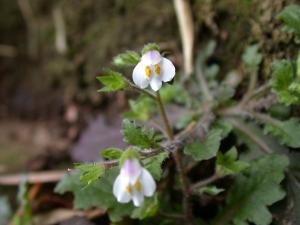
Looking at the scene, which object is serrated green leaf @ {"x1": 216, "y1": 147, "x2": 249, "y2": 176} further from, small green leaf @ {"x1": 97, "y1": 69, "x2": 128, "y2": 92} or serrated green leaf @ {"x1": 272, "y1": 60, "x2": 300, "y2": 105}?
small green leaf @ {"x1": 97, "y1": 69, "x2": 128, "y2": 92}

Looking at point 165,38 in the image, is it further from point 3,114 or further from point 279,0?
point 3,114

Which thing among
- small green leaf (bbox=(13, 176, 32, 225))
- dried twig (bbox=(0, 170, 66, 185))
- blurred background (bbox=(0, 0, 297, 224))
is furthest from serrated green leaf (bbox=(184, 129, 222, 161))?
dried twig (bbox=(0, 170, 66, 185))

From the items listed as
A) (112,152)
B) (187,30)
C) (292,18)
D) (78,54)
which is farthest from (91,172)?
(78,54)

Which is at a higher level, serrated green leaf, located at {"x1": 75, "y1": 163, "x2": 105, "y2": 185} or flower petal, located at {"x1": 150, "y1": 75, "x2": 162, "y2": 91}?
flower petal, located at {"x1": 150, "y1": 75, "x2": 162, "y2": 91}

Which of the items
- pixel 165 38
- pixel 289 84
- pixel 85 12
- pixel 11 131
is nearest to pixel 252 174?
pixel 289 84

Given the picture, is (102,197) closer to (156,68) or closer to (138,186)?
(138,186)

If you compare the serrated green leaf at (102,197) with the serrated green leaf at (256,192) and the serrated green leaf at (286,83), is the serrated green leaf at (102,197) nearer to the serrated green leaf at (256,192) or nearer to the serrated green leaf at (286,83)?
the serrated green leaf at (256,192)
